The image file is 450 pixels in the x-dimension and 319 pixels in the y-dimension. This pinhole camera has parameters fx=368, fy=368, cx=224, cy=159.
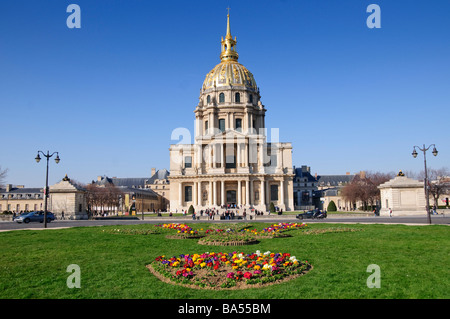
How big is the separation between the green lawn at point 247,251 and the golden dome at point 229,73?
238 feet

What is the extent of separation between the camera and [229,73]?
290ft

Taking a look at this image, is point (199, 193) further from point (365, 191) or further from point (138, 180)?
point (138, 180)

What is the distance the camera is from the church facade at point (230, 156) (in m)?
75.9

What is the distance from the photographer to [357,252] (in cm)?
1441

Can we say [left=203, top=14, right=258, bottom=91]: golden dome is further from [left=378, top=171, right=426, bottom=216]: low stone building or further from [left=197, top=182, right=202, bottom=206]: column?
[left=378, top=171, right=426, bottom=216]: low stone building

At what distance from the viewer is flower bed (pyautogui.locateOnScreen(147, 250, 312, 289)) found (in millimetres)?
9977

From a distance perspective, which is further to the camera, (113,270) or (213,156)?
(213,156)

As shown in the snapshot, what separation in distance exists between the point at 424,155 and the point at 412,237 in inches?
555

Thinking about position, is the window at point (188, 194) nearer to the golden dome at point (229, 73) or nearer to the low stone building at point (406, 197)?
the golden dome at point (229, 73)

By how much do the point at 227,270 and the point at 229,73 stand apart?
80.7 m

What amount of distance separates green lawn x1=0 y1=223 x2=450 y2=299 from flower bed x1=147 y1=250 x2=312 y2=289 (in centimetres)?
36

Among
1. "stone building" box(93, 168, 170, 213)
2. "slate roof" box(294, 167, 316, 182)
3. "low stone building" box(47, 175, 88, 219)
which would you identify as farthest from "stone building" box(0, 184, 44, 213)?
"slate roof" box(294, 167, 316, 182)
